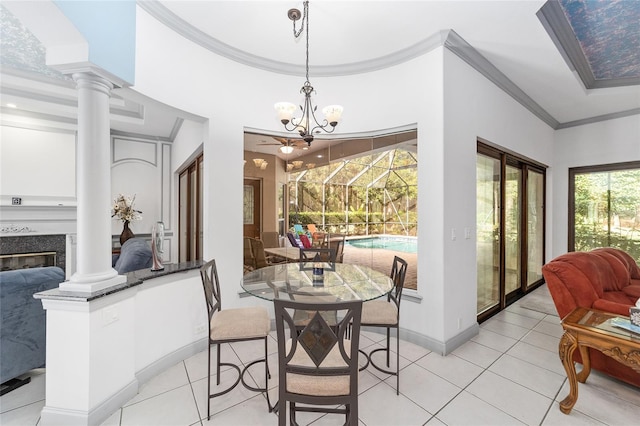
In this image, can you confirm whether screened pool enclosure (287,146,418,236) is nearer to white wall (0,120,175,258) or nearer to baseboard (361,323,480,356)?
baseboard (361,323,480,356)

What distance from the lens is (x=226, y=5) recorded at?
223 centimetres

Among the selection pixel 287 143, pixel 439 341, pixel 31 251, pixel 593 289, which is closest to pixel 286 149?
pixel 287 143

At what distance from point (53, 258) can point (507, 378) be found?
620 centimetres

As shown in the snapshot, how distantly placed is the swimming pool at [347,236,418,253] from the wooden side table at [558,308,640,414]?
1.33 metres

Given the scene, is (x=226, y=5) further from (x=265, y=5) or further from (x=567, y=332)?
(x=567, y=332)

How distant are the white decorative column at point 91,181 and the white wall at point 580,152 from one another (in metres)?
7.01

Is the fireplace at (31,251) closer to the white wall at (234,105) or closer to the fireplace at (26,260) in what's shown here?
the fireplace at (26,260)

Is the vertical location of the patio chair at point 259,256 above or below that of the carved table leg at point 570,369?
above

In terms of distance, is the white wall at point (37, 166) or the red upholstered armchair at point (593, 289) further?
the white wall at point (37, 166)

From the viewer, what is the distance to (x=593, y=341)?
1765mm

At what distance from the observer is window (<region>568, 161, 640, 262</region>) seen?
4.56 m

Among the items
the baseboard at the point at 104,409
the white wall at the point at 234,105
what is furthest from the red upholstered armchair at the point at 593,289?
the baseboard at the point at 104,409

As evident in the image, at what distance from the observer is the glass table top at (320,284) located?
194cm

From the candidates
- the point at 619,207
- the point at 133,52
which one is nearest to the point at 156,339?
the point at 133,52
